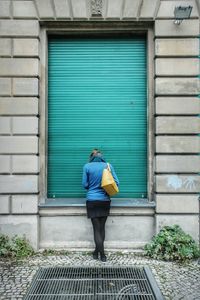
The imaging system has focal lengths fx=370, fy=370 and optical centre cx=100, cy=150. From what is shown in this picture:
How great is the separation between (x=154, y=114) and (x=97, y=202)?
2395mm

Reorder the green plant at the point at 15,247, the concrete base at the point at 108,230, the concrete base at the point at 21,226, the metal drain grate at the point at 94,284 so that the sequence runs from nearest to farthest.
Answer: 1. the metal drain grate at the point at 94,284
2. the green plant at the point at 15,247
3. the concrete base at the point at 21,226
4. the concrete base at the point at 108,230

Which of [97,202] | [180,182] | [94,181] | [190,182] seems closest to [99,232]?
[97,202]

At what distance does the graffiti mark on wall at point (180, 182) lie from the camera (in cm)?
803

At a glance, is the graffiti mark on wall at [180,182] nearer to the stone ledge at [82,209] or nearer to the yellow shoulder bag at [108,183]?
the stone ledge at [82,209]

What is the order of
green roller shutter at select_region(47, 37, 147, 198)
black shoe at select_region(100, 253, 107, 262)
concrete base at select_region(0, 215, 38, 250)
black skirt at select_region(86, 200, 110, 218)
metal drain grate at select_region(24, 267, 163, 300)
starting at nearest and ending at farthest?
metal drain grate at select_region(24, 267, 163, 300), black shoe at select_region(100, 253, 107, 262), black skirt at select_region(86, 200, 110, 218), concrete base at select_region(0, 215, 38, 250), green roller shutter at select_region(47, 37, 147, 198)

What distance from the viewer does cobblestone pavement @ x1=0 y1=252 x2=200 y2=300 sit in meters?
5.72

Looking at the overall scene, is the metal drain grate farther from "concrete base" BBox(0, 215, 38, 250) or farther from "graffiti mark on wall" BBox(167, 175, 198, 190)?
"graffiti mark on wall" BBox(167, 175, 198, 190)

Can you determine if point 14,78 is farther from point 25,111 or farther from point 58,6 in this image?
point 58,6

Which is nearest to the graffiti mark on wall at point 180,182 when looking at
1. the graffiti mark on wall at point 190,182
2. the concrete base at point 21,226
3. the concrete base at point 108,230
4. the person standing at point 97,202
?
the graffiti mark on wall at point 190,182

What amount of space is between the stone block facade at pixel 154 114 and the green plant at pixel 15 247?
0.18m

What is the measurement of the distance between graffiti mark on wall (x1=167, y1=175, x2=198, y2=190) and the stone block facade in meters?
0.02

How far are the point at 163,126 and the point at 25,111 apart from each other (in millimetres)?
3042

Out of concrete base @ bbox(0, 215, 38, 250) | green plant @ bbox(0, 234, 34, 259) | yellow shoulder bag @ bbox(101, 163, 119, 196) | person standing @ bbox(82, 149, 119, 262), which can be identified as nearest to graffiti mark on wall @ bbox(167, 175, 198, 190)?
yellow shoulder bag @ bbox(101, 163, 119, 196)

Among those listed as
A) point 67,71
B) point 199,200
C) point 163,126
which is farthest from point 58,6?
point 199,200
